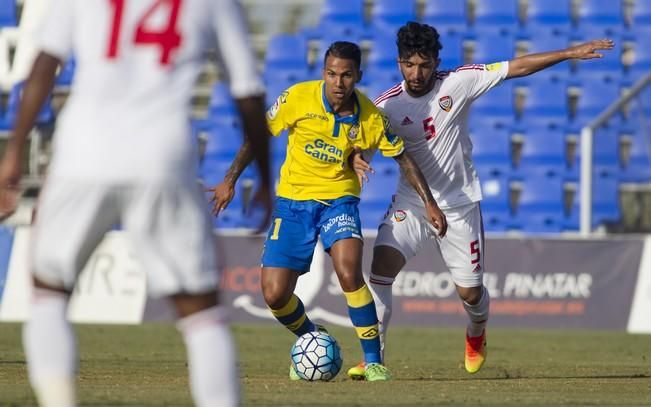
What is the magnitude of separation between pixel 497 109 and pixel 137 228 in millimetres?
18550

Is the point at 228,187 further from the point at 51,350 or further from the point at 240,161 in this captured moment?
the point at 51,350

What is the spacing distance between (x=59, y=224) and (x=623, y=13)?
20.5 metres

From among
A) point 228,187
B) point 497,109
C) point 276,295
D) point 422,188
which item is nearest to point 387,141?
point 422,188

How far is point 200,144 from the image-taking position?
2312 centimetres

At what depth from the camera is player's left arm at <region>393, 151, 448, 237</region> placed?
9453 mm

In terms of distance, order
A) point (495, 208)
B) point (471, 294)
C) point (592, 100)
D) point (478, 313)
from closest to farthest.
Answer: point (471, 294) < point (478, 313) < point (495, 208) < point (592, 100)

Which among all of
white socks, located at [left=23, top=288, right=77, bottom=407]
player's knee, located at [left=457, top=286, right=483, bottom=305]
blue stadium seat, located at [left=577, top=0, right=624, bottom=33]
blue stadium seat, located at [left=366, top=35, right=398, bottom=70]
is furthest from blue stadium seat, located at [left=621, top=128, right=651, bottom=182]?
white socks, located at [left=23, top=288, right=77, bottom=407]

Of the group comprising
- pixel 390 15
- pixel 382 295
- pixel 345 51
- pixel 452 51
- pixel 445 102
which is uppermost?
pixel 390 15

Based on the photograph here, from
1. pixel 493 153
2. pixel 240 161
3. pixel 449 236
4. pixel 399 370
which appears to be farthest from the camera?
pixel 493 153

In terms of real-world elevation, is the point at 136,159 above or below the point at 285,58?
below

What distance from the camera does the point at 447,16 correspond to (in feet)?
78.2

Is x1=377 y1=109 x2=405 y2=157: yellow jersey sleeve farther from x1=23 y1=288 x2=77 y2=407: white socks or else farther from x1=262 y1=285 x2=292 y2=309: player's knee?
x1=23 y1=288 x2=77 y2=407: white socks

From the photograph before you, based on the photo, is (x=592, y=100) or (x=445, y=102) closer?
(x=445, y=102)

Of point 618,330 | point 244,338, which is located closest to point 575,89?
point 618,330
